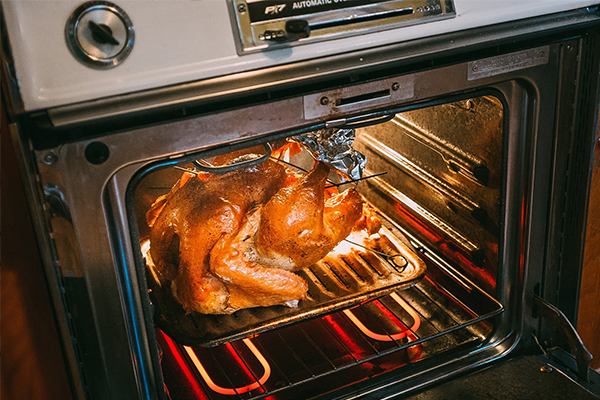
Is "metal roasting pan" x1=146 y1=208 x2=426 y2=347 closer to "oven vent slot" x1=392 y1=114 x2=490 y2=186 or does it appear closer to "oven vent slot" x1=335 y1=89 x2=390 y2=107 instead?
"oven vent slot" x1=392 y1=114 x2=490 y2=186

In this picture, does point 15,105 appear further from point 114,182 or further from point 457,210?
point 457,210

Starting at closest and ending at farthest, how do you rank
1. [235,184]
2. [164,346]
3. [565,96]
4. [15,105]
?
1. [15,105]
2. [565,96]
3. [235,184]
4. [164,346]

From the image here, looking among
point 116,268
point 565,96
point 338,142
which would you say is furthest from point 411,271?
point 116,268

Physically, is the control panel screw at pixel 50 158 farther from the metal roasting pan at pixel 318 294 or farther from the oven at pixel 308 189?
the metal roasting pan at pixel 318 294

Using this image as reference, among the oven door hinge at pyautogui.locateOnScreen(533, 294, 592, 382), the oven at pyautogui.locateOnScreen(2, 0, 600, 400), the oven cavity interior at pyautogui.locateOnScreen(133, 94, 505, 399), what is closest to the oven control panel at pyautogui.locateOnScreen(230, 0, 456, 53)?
the oven at pyautogui.locateOnScreen(2, 0, 600, 400)

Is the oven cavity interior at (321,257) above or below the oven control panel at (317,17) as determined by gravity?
below

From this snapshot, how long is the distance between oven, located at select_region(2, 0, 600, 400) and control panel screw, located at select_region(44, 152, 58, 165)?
0.01m

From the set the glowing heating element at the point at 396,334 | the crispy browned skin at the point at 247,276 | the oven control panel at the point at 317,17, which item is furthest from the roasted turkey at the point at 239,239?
the oven control panel at the point at 317,17

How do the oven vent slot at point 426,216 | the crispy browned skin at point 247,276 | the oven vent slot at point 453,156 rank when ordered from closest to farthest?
the crispy browned skin at point 247,276
the oven vent slot at point 453,156
the oven vent slot at point 426,216

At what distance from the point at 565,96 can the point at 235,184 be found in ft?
2.59

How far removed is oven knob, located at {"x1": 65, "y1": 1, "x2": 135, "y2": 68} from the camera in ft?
2.89

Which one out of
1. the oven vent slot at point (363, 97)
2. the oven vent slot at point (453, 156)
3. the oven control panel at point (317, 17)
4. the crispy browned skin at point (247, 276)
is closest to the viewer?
the oven control panel at point (317, 17)

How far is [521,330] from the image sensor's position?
1531mm

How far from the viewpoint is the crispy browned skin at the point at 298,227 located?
1.38m
